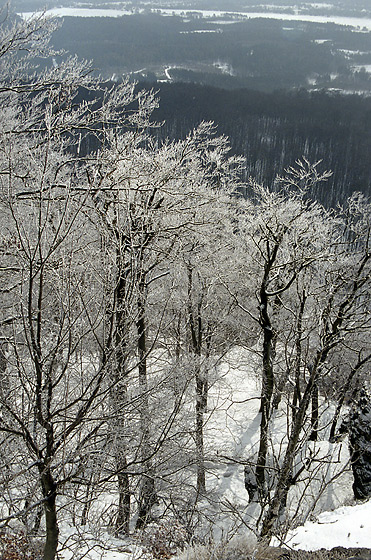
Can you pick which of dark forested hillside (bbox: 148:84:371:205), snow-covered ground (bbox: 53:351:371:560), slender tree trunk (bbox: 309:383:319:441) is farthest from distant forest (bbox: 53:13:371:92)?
slender tree trunk (bbox: 309:383:319:441)

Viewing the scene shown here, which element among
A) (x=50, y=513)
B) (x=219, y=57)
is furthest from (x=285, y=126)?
(x=219, y=57)

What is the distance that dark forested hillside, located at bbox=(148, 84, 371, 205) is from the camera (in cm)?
7750

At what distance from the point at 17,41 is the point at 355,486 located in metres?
9.61

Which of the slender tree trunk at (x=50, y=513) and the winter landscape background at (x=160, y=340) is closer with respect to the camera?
the slender tree trunk at (x=50, y=513)

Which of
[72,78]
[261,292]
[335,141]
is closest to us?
[72,78]

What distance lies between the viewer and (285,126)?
3669 inches

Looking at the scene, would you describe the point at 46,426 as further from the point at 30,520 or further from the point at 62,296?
the point at 30,520

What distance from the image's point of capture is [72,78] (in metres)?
6.53

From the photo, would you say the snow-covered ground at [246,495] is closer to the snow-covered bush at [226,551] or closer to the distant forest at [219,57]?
the snow-covered bush at [226,551]

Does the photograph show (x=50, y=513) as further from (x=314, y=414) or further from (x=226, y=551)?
(x=314, y=414)

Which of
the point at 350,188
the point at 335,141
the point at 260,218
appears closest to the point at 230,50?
the point at 335,141

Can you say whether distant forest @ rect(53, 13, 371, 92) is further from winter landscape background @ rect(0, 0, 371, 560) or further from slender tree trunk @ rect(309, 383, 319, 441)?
slender tree trunk @ rect(309, 383, 319, 441)

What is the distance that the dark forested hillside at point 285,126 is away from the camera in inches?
3051

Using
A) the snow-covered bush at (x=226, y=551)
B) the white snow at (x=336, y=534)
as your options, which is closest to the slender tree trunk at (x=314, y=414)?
the white snow at (x=336, y=534)
